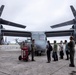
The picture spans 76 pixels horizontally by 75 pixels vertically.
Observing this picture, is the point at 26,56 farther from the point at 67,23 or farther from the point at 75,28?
the point at 67,23

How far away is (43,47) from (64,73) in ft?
27.6

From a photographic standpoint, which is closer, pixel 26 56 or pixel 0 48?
pixel 26 56

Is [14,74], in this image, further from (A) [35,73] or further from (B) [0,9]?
(B) [0,9]

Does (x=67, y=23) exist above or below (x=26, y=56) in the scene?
above

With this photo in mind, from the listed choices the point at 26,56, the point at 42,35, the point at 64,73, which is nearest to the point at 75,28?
the point at 42,35

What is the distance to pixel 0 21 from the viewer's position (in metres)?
25.0

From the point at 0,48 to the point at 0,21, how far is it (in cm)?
539

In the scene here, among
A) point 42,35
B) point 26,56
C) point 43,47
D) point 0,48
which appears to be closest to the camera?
point 26,56

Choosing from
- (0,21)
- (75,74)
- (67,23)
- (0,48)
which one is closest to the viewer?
(75,74)

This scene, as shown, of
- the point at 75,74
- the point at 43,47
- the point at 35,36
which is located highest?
the point at 35,36

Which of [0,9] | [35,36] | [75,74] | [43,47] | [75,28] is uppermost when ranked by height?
[0,9]

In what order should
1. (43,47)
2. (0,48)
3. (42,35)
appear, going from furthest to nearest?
(0,48) < (42,35) < (43,47)

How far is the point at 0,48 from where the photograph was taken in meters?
22.1

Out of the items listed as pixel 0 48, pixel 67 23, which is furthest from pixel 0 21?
pixel 67 23
